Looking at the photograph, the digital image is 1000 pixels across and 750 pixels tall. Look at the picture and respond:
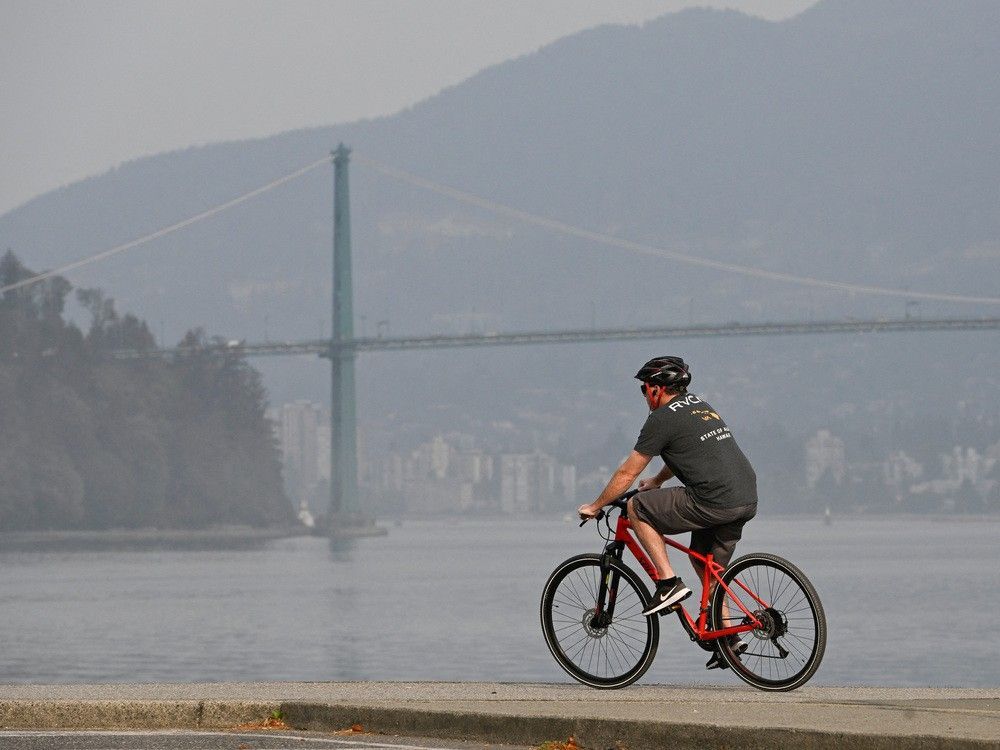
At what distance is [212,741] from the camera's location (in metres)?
7.55

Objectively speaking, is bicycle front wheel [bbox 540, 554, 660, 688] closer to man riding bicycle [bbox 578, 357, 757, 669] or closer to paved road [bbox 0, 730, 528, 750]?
man riding bicycle [bbox 578, 357, 757, 669]

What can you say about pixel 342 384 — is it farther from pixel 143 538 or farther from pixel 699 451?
pixel 699 451

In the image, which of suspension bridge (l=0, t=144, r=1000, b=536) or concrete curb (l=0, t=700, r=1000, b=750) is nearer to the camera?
concrete curb (l=0, t=700, r=1000, b=750)

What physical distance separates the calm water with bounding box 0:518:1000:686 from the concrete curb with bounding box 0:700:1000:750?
2681 centimetres

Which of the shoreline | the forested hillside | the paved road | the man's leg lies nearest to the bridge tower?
the shoreline

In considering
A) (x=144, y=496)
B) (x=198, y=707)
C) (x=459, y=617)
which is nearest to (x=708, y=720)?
(x=198, y=707)

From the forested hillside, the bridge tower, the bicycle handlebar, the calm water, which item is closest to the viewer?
the bicycle handlebar

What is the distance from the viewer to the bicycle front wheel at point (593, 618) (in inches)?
336

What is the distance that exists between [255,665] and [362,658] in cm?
336

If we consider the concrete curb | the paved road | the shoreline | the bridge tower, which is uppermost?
the bridge tower

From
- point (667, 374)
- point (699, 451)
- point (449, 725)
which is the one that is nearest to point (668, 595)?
point (699, 451)

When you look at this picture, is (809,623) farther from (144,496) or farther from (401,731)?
(144,496)

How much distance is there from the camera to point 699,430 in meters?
8.36

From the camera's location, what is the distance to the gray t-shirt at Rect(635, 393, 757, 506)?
8336 millimetres
